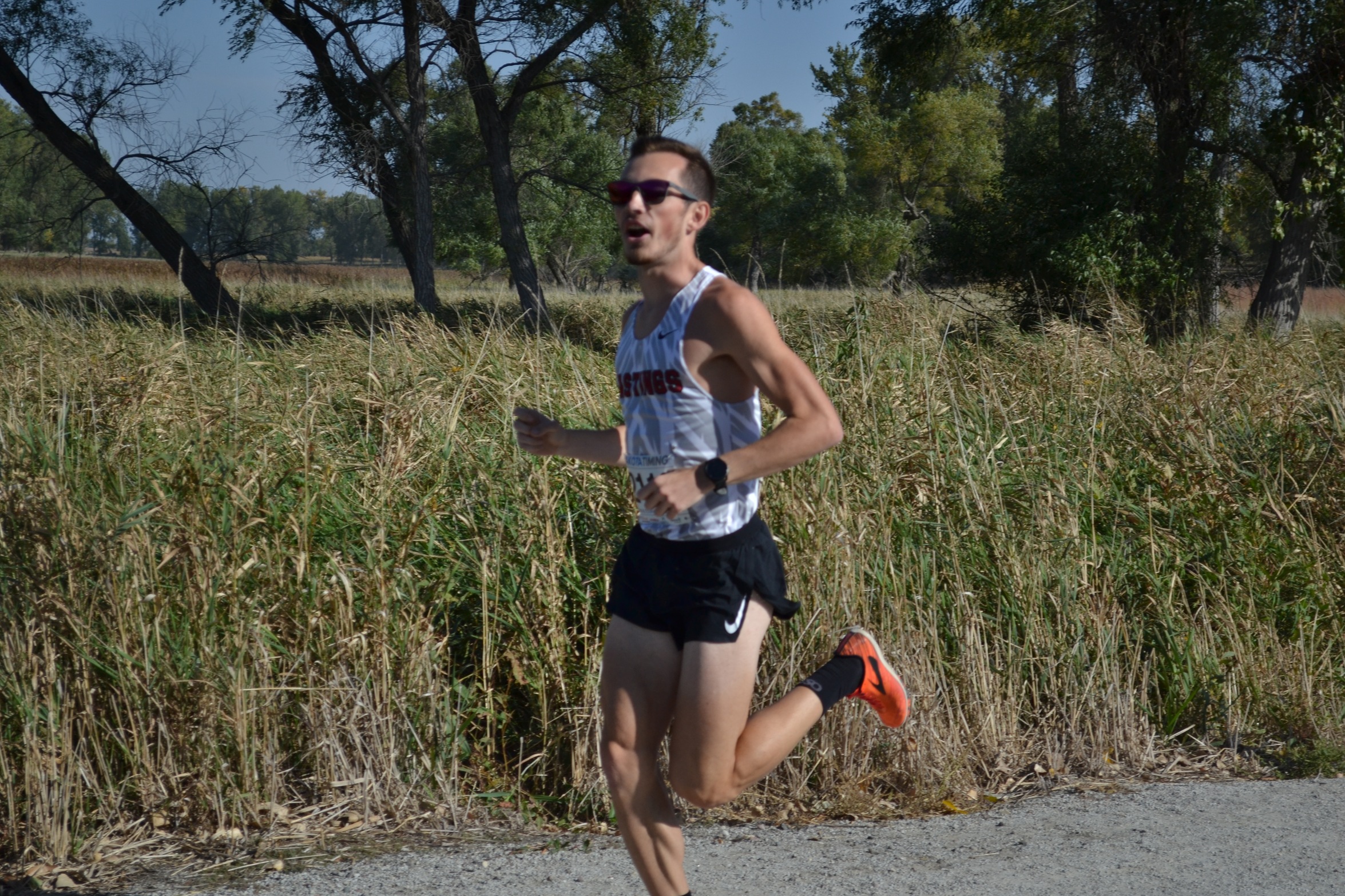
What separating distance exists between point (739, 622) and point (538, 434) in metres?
0.70

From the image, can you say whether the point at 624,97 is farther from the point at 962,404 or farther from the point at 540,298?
the point at 962,404

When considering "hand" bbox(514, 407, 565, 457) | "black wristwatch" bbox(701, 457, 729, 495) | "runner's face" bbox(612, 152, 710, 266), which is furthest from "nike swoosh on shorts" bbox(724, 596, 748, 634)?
"runner's face" bbox(612, 152, 710, 266)

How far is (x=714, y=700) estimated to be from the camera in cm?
248

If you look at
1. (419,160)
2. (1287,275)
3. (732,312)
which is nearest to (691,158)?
(732,312)

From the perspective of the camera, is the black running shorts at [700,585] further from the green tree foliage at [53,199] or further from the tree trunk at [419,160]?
the green tree foliage at [53,199]

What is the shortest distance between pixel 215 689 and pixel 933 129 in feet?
125

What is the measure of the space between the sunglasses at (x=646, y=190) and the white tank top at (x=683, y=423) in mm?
195

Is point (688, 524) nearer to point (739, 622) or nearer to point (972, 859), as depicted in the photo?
point (739, 622)

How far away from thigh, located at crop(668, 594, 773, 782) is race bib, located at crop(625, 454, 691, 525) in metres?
0.28

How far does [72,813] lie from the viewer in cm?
349

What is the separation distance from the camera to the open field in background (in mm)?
3598

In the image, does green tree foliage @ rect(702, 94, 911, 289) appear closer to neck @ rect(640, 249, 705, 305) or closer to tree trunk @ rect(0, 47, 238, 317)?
tree trunk @ rect(0, 47, 238, 317)

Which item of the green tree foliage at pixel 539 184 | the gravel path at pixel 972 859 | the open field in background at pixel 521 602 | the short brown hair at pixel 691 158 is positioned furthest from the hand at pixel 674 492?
the green tree foliage at pixel 539 184

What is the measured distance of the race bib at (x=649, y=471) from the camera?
98.2 inches
